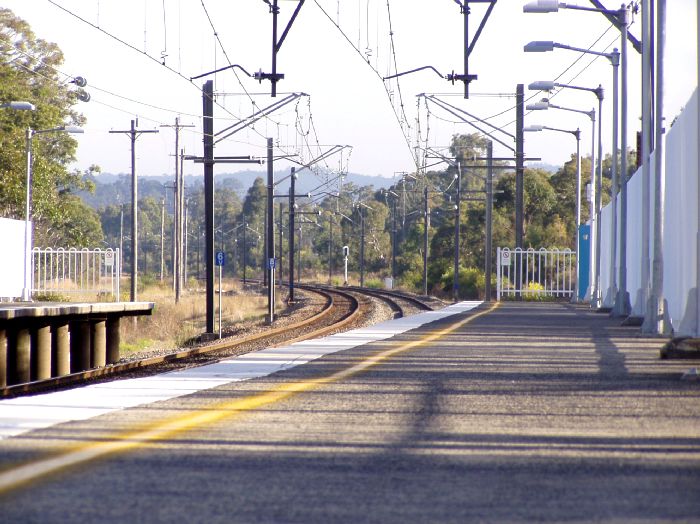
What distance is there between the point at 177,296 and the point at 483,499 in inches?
2168

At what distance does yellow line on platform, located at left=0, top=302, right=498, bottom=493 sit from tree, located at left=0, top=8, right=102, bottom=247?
149 ft

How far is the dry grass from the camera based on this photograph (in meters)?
38.9

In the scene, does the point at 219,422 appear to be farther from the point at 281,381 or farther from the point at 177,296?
the point at 177,296

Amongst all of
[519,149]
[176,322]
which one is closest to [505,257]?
[519,149]

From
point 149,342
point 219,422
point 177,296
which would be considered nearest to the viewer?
point 219,422

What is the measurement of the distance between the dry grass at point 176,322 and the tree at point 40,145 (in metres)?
7.00

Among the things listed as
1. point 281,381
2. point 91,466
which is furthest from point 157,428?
point 281,381

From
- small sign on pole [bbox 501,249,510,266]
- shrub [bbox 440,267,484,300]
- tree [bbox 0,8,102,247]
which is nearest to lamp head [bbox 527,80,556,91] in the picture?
small sign on pole [bbox 501,249,510,266]

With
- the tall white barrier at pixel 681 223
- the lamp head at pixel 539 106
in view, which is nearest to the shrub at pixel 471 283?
the lamp head at pixel 539 106

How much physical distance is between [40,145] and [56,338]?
39.2 metres

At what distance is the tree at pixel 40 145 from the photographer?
55531mm

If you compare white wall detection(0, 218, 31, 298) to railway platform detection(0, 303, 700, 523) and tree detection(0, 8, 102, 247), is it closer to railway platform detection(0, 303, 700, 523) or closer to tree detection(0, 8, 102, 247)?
tree detection(0, 8, 102, 247)

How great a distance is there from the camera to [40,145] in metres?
62.9

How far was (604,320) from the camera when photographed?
28891 millimetres
